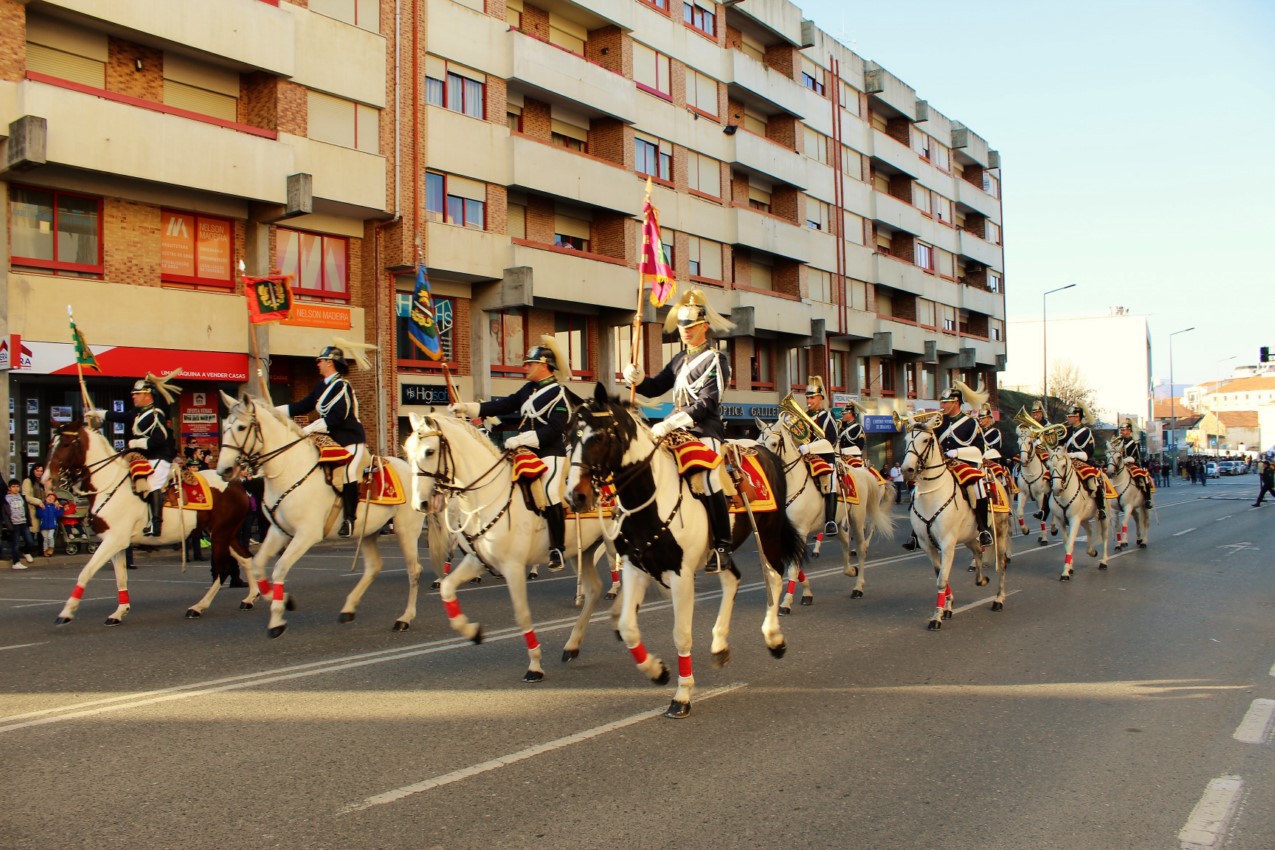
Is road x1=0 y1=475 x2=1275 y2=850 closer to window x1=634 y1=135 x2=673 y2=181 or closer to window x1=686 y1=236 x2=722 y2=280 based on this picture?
window x1=634 y1=135 x2=673 y2=181

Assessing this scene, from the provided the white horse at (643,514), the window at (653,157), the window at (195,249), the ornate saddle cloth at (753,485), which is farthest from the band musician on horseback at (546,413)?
the window at (653,157)

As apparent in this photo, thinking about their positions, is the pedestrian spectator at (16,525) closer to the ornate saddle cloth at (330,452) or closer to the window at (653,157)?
the ornate saddle cloth at (330,452)

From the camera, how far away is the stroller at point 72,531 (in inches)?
803

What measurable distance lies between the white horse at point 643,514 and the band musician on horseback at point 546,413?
1515 mm

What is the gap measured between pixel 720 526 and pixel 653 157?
32007mm

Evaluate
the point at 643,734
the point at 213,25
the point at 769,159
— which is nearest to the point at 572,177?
the point at 213,25

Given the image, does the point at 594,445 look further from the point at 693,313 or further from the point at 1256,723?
the point at 1256,723

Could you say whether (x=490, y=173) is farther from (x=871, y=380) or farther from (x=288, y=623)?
(x=871, y=380)

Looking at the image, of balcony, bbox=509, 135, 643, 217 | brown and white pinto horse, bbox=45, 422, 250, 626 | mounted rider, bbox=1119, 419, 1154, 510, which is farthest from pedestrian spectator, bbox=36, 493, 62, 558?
mounted rider, bbox=1119, 419, 1154, 510

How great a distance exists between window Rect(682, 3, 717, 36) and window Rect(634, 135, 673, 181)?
5.58 metres

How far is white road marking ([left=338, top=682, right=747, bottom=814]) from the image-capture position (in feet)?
17.3

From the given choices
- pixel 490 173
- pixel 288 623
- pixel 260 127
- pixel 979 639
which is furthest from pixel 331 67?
pixel 979 639

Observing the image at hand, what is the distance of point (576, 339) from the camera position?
35438mm

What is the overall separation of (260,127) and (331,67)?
281 centimetres
